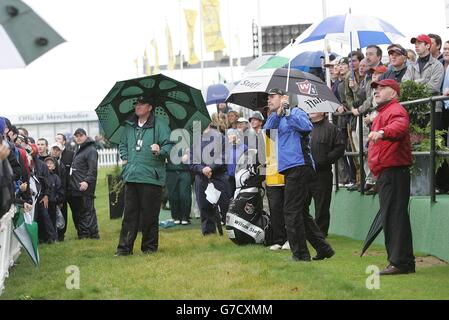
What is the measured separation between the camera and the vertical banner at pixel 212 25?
38.7m

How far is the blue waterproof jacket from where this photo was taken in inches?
450

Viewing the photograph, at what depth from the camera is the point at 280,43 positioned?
3781 centimetres

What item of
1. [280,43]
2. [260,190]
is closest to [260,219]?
[260,190]

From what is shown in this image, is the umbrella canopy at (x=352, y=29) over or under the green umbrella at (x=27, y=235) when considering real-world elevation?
over

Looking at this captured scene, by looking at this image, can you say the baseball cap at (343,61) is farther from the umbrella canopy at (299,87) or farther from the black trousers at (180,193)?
the black trousers at (180,193)

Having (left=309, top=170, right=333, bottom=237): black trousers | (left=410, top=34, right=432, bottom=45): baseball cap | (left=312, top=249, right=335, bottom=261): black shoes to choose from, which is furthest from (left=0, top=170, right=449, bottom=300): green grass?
(left=410, top=34, right=432, bottom=45): baseball cap

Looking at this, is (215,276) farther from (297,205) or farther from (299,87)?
(299,87)

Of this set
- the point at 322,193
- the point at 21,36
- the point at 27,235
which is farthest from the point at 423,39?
the point at 21,36

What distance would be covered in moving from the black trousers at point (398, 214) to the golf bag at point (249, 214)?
3686 millimetres

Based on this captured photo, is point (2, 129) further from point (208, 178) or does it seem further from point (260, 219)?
point (208, 178)

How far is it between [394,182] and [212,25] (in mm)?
29007

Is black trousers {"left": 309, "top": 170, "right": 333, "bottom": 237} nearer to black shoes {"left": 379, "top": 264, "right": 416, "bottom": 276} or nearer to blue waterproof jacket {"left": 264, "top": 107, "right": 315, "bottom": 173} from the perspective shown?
blue waterproof jacket {"left": 264, "top": 107, "right": 315, "bottom": 173}

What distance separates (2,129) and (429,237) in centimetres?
532

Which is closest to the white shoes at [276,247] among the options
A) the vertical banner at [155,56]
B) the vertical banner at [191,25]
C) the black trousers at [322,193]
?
the black trousers at [322,193]
